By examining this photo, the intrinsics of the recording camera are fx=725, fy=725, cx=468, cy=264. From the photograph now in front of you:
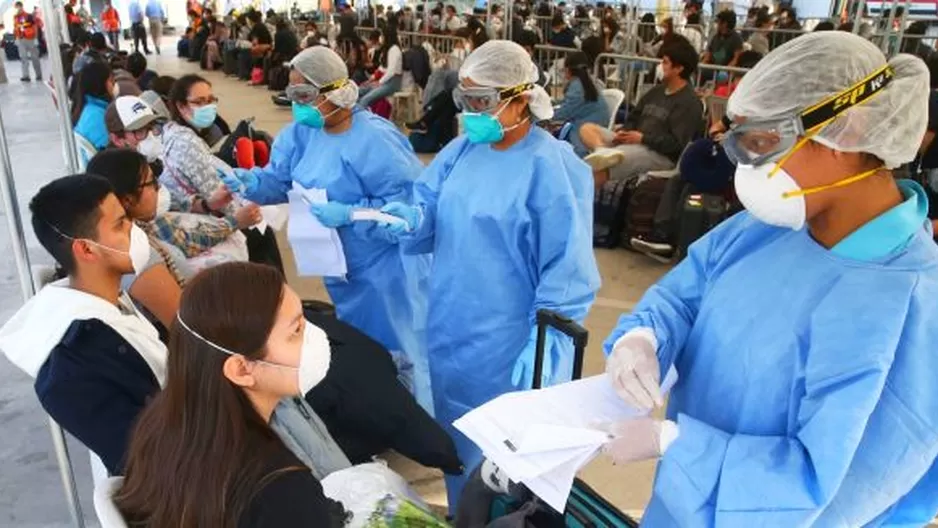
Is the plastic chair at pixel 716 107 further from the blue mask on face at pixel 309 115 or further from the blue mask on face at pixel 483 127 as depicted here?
the blue mask on face at pixel 483 127

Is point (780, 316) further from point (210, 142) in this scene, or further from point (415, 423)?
point (210, 142)

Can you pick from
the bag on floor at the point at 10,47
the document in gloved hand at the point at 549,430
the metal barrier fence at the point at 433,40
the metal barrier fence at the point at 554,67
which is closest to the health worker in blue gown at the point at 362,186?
the document in gloved hand at the point at 549,430

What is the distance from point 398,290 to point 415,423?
30.2 inches

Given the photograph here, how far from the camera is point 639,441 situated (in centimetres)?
112

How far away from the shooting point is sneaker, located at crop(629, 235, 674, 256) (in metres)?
4.52

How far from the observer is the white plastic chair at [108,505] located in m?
1.08

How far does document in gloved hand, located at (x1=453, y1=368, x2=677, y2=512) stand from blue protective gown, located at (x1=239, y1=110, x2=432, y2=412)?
1.46 metres

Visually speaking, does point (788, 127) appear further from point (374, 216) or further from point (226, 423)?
point (374, 216)

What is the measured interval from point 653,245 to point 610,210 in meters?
0.41

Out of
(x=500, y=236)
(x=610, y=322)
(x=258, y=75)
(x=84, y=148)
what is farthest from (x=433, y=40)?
(x=500, y=236)

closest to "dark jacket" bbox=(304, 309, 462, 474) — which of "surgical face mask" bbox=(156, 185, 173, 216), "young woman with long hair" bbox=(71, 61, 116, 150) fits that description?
"surgical face mask" bbox=(156, 185, 173, 216)

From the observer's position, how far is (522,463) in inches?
44.8

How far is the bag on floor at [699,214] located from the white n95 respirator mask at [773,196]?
3.02m

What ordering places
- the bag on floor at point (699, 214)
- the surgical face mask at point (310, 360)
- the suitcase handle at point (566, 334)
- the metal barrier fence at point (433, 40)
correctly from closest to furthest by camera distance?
the surgical face mask at point (310, 360) → the suitcase handle at point (566, 334) → the bag on floor at point (699, 214) → the metal barrier fence at point (433, 40)
